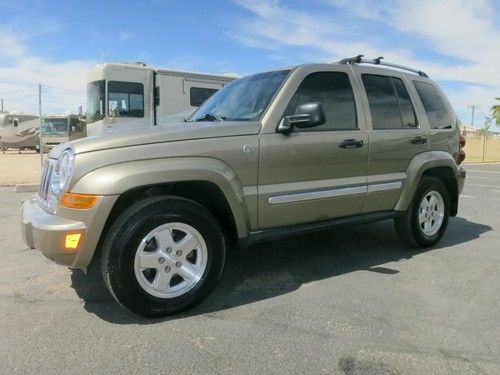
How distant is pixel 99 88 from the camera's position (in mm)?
15586

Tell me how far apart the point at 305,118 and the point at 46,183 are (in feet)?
6.74

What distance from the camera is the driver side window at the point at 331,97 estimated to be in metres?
4.38

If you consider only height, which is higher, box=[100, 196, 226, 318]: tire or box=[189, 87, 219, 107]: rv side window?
box=[189, 87, 219, 107]: rv side window

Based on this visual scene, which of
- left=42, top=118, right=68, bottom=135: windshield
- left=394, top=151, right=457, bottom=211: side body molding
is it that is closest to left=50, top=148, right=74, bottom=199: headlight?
left=394, top=151, right=457, bottom=211: side body molding

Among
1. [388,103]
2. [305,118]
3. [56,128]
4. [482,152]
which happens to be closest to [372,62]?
[388,103]

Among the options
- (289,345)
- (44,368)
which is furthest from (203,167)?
(44,368)

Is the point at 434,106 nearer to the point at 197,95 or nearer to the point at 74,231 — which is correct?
the point at 74,231

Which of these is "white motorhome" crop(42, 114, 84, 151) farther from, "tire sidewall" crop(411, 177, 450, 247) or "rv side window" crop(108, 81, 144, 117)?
"tire sidewall" crop(411, 177, 450, 247)

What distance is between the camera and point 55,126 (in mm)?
29891

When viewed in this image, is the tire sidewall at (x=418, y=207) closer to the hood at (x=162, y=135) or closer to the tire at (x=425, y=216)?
the tire at (x=425, y=216)

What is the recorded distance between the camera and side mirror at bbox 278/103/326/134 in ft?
13.0

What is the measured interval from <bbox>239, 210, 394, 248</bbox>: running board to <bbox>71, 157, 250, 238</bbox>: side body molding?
95 millimetres

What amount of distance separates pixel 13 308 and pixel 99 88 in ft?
41.9

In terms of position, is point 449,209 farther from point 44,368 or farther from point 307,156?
point 44,368
